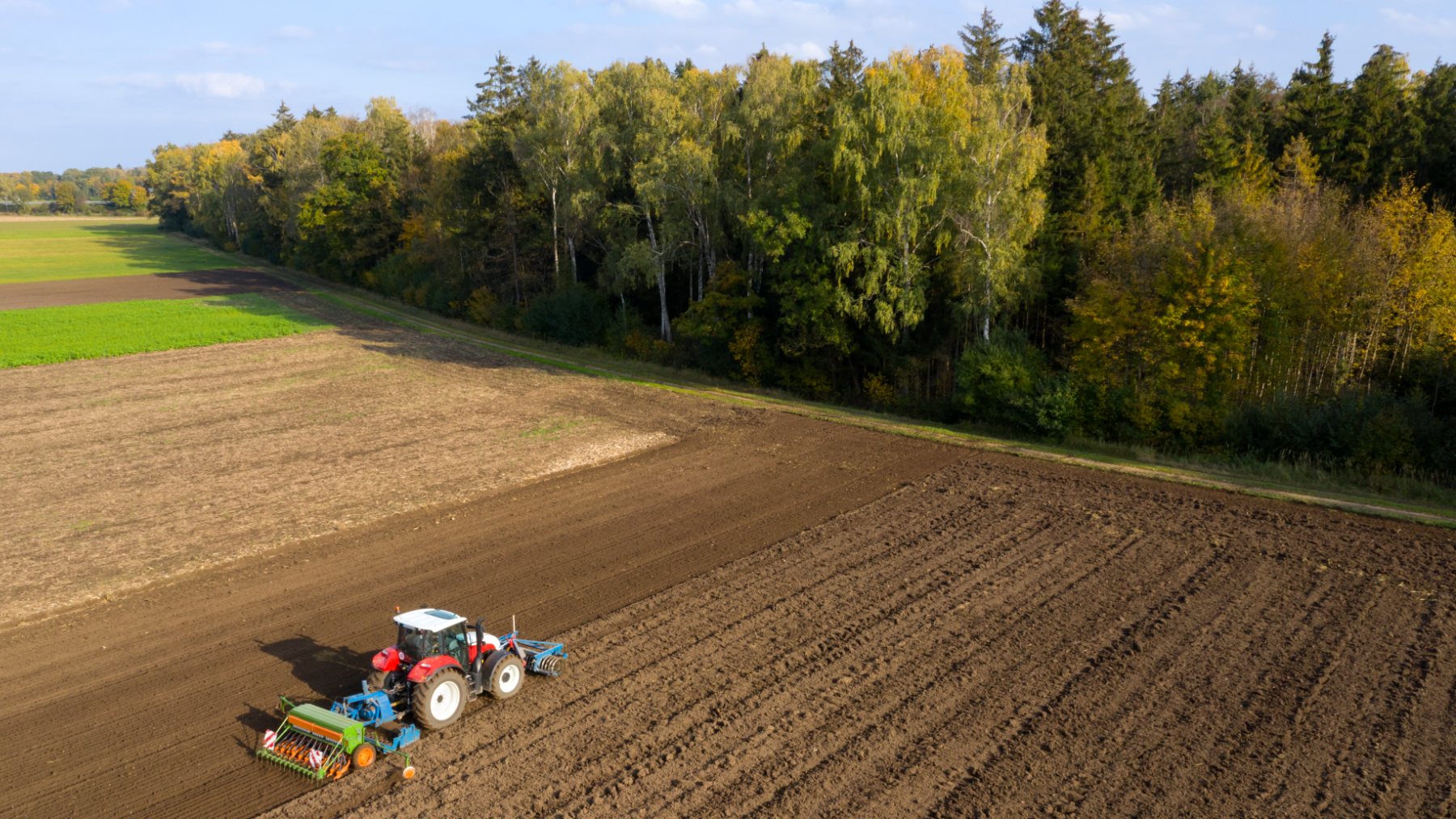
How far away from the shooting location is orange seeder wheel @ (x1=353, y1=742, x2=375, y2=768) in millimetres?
12875

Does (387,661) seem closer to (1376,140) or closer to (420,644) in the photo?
(420,644)

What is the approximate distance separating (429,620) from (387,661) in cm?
88

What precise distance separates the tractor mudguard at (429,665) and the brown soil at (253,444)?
1078cm

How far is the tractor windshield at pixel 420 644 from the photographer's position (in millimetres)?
14156

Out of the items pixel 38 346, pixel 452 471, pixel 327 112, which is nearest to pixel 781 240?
pixel 452 471

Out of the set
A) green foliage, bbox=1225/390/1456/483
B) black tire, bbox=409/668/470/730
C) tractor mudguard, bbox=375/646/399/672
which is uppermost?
green foliage, bbox=1225/390/1456/483

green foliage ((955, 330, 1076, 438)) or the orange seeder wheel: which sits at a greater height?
green foliage ((955, 330, 1076, 438))

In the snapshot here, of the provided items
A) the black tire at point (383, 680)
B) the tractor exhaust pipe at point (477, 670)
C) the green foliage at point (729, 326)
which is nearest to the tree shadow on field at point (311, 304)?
the green foliage at point (729, 326)

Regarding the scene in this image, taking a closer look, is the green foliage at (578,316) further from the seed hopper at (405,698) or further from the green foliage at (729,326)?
the seed hopper at (405,698)

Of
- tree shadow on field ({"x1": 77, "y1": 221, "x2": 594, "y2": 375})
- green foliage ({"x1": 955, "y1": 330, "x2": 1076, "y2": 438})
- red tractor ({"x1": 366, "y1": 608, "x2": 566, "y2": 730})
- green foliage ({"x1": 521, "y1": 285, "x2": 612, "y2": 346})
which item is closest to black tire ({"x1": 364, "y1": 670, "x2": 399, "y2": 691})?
red tractor ({"x1": 366, "y1": 608, "x2": 566, "y2": 730})

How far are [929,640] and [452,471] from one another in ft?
59.4

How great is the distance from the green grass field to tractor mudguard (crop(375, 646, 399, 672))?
102m

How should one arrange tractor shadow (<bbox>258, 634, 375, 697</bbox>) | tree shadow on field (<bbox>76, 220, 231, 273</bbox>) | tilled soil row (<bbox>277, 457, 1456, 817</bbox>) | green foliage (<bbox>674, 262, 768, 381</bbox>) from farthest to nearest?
tree shadow on field (<bbox>76, 220, 231, 273</bbox>) < green foliage (<bbox>674, 262, 768, 381</bbox>) < tractor shadow (<bbox>258, 634, 375, 697</bbox>) < tilled soil row (<bbox>277, 457, 1456, 817</bbox>)

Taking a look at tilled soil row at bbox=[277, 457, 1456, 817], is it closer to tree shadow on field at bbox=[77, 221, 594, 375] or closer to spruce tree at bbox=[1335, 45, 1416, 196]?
spruce tree at bbox=[1335, 45, 1416, 196]
